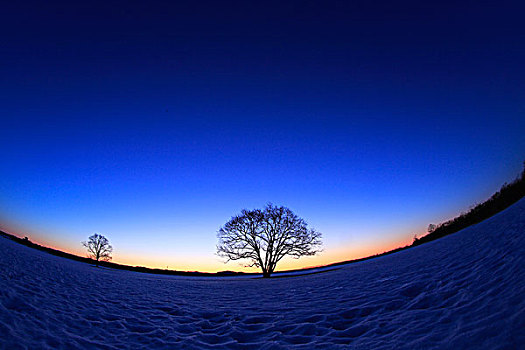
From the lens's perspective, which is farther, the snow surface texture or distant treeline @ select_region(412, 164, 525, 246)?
distant treeline @ select_region(412, 164, 525, 246)

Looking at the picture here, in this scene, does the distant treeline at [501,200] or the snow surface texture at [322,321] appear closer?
the snow surface texture at [322,321]

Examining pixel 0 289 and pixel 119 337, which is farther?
pixel 0 289

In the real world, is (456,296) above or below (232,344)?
above

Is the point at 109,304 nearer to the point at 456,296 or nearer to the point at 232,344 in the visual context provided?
the point at 232,344

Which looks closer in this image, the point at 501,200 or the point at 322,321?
the point at 322,321

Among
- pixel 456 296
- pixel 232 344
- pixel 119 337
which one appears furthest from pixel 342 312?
pixel 119 337

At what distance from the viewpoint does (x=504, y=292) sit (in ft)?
13.6

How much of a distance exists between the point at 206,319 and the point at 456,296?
267 inches

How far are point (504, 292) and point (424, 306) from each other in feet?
5.02

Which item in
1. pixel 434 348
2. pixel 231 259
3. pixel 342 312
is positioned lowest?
pixel 231 259

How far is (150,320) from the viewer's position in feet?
22.3

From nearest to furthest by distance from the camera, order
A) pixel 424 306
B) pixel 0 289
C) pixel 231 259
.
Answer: pixel 424 306 → pixel 0 289 → pixel 231 259

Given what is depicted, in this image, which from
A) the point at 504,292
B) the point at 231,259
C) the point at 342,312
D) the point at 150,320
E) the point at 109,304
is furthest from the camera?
the point at 231,259

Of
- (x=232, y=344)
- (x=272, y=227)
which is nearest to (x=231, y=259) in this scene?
(x=272, y=227)
